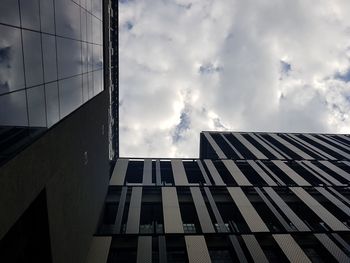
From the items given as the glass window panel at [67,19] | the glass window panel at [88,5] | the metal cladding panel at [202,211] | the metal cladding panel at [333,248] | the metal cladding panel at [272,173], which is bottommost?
the metal cladding panel at [333,248]

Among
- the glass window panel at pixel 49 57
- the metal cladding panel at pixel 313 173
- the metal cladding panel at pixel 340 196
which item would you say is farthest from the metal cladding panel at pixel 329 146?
the glass window panel at pixel 49 57

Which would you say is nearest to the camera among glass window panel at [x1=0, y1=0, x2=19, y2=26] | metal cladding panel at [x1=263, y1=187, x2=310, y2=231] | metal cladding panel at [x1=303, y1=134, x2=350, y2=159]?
glass window panel at [x1=0, y1=0, x2=19, y2=26]

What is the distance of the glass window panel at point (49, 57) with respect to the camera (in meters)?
11.7

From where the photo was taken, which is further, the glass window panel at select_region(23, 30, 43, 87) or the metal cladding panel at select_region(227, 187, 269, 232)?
the metal cladding panel at select_region(227, 187, 269, 232)

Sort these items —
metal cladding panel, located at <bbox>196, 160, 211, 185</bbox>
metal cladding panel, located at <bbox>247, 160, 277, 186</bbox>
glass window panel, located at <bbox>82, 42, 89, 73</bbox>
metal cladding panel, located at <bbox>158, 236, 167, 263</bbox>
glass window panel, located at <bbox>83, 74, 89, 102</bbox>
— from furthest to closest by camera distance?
1. metal cladding panel, located at <bbox>196, 160, 211, 185</bbox>
2. metal cladding panel, located at <bbox>247, 160, 277, 186</bbox>
3. metal cladding panel, located at <bbox>158, 236, 167, 263</bbox>
4. glass window panel, located at <bbox>83, 74, 89, 102</bbox>
5. glass window panel, located at <bbox>82, 42, 89, 73</bbox>

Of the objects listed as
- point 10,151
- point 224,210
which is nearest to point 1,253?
point 10,151

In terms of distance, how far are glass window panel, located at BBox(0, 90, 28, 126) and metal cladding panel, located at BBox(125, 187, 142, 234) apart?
626 inches

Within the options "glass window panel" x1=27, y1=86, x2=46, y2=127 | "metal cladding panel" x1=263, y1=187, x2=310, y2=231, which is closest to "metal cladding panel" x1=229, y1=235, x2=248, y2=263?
"metal cladding panel" x1=263, y1=187, x2=310, y2=231

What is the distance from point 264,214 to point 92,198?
17780 mm

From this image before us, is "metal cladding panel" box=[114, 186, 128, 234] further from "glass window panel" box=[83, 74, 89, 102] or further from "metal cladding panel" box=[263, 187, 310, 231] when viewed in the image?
"metal cladding panel" box=[263, 187, 310, 231]

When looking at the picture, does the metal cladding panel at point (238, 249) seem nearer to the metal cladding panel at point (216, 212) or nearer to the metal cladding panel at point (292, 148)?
the metal cladding panel at point (216, 212)

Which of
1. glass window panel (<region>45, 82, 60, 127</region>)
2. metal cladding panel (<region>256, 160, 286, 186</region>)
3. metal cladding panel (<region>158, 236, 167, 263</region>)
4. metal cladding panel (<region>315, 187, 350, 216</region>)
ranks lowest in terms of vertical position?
metal cladding panel (<region>158, 236, 167, 263</region>)

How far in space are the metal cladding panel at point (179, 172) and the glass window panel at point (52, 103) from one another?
64.9ft

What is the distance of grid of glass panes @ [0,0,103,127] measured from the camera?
873 centimetres
